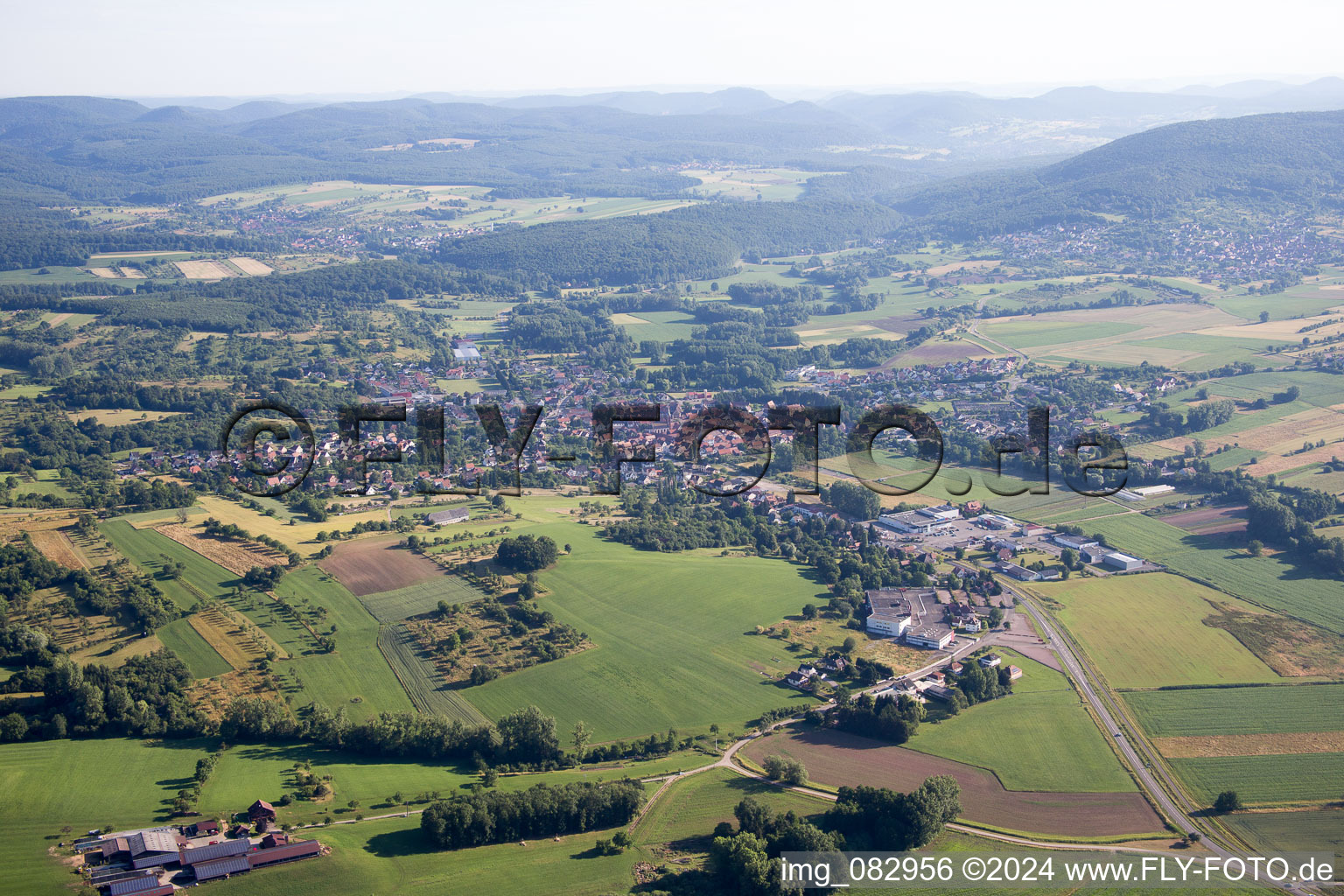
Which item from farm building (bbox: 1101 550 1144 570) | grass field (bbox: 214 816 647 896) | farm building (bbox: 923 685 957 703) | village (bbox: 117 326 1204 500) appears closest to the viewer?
grass field (bbox: 214 816 647 896)

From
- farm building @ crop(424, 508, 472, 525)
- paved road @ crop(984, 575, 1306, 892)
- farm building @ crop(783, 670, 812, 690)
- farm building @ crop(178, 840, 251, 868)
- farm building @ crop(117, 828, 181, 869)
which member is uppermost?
farm building @ crop(424, 508, 472, 525)

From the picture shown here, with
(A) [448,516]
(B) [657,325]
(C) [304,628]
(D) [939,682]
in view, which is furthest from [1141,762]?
(B) [657,325]

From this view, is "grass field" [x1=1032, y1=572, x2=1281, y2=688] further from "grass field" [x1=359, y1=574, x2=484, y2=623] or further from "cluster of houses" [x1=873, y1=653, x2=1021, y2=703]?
"grass field" [x1=359, y1=574, x2=484, y2=623]

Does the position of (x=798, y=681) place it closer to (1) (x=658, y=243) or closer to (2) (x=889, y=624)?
(2) (x=889, y=624)

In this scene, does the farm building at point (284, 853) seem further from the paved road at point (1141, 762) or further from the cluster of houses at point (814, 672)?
the paved road at point (1141, 762)

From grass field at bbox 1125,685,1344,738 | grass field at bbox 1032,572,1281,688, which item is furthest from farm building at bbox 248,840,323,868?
grass field at bbox 1032,572,1281,688

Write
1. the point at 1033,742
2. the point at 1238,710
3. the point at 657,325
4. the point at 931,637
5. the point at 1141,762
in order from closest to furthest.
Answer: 1. the point at 1141,762
2. the point at 1033,742
3. the point at 1238,710
4. the point at 931,637
5. the point at 657,325

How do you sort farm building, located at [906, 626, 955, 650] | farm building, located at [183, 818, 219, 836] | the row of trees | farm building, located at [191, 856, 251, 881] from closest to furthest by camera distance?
farm building, located at [191, 856, 251, 881] → farm building, located at [183, 818, 219, 836] → the row of trees → farm building, located at [906, 626, 955, 650]
